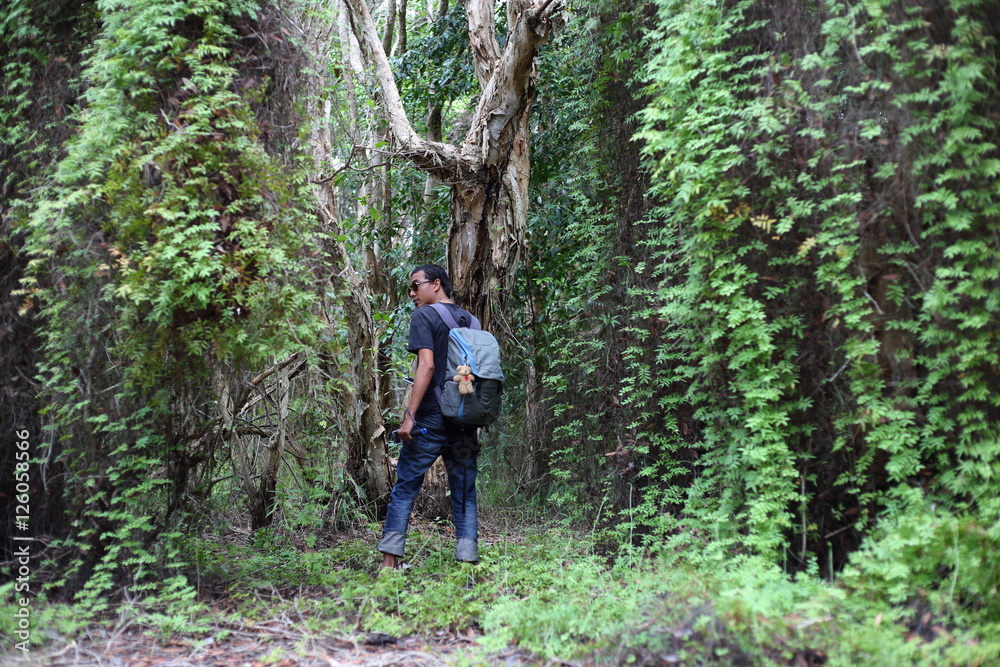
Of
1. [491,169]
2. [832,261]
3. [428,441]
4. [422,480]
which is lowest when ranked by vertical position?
[422,480]

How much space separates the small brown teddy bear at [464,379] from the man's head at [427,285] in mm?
585

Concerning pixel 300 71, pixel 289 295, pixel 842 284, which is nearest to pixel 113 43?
pixel 300 71

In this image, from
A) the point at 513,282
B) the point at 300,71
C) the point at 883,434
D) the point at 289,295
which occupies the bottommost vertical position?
the point at 883,434

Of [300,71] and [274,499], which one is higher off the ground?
[300,71]

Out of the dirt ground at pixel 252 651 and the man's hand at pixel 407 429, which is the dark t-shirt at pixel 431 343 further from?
the dirt ground at pixel 252 651

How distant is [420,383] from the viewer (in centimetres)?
456

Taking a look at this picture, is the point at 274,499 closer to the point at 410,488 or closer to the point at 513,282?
the point at 410,488

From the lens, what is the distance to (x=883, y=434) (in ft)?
11.6

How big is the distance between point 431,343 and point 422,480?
0.91 m

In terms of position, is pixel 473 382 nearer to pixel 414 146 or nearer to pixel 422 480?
pixel 422 480

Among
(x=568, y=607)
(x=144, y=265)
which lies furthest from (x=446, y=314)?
(x=568, y=607)

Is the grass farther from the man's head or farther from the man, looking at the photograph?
the man's head

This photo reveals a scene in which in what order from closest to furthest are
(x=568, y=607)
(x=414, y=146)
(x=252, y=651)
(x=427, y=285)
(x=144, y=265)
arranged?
1. (x=252, y=651)
2. (x=568, y=607)
3. (x=144, y=265)
4. (x=427, y=285)
5. (x=414, y=146)

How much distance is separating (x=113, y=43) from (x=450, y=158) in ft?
8.50
